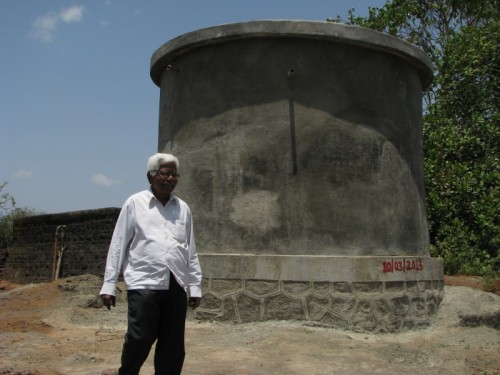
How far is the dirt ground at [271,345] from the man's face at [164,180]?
5.15 ft

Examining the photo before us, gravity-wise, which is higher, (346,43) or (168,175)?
(346,43)

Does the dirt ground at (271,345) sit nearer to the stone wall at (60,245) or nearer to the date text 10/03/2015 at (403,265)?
the date text 10/03/2015 at (403,265)

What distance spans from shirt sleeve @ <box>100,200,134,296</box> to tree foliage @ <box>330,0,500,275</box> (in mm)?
8782

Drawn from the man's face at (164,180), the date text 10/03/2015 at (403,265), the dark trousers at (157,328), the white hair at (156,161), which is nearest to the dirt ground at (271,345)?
the date text 10/03/2015 at (403,265)

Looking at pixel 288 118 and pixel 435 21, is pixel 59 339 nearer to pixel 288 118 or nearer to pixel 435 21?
pixel 288 118

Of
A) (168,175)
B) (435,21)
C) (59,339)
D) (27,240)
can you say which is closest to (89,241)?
(27,240)

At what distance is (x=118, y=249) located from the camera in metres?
3.69

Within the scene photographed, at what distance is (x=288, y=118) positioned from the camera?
21.9 feet

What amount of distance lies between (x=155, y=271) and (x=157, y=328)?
378 mm

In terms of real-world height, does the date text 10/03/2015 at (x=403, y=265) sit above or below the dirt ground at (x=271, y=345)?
above

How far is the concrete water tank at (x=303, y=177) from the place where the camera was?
634 cm

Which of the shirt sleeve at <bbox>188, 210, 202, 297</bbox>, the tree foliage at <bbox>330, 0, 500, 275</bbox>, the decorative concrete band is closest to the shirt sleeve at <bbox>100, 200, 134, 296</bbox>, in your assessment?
the shirt sleeve at <bbox>188, 210, 202, 297</bbox>

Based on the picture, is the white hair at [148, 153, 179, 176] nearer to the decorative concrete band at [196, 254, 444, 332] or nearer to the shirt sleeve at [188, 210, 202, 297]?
the shirt sleeve at [188, 210, 202, 297]

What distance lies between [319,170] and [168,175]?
3.09 meters
